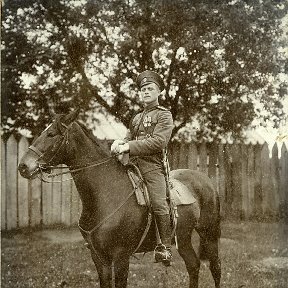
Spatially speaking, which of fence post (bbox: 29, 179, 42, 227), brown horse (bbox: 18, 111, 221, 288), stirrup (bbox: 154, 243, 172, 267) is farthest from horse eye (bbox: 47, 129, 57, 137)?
stirrup (bbox: 154, 243, 172, 267)

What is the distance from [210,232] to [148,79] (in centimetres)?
143

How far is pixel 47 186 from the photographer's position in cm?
310

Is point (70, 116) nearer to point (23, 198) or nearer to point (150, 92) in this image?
point (150, 92)

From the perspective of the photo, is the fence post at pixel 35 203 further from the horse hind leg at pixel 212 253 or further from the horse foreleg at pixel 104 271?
the horse hind leg at pixel 212 253

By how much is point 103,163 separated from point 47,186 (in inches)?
26.4

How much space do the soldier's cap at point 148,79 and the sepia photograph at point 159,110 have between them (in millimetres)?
11

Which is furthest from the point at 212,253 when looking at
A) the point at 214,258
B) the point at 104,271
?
the point at 104,271

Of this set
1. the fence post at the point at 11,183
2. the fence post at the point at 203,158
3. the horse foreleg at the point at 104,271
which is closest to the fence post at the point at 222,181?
the fence post at the point at 203,158

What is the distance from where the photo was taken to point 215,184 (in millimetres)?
3270

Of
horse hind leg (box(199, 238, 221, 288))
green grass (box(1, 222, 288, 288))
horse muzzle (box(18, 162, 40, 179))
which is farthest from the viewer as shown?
horse hind leg (box(199, 238, 221, 288))

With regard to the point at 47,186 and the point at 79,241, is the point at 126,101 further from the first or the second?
the point at 79,241

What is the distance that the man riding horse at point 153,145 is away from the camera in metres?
2.69

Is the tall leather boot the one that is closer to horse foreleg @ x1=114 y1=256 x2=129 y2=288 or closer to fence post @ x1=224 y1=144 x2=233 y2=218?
horse foreleg @ x1=114 y1=256 x2=129 y2=288

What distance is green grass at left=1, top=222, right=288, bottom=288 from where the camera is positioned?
300 centimetres
